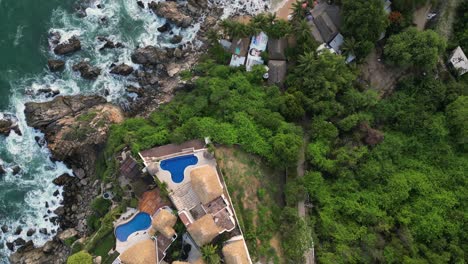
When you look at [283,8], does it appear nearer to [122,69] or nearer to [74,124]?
[122,69]

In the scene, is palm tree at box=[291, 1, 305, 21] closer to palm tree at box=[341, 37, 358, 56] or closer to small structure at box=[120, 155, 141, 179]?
palm tree at box=[341, 37, 358, 56]

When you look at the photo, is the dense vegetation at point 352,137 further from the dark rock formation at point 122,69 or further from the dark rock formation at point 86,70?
the dark rock formation at point 86,70

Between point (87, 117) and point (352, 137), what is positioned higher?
point (352, 137)

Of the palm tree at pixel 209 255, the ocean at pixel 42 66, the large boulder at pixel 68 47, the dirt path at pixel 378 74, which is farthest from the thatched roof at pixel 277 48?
the large boulder at pixel 68 47

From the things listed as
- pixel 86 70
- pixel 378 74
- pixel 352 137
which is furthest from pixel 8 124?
pixel 378 74

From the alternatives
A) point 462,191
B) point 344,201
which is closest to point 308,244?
point 344,201

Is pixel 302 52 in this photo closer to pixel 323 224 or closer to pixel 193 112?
pixel 193 112
